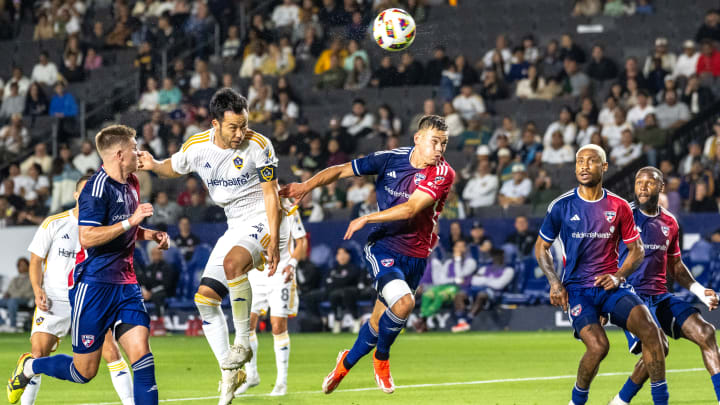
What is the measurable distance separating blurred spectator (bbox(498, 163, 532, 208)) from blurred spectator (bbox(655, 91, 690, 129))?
316 centimetres

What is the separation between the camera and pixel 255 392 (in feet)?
39.2

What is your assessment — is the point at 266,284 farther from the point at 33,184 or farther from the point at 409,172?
the point at 33,184

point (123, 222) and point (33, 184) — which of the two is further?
point (33, 184)

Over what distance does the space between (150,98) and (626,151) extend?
458 inches

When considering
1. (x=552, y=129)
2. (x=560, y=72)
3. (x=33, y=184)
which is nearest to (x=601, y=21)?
(x=560, y=72)

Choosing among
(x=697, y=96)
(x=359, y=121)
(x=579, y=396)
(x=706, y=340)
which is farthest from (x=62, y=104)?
(x=706, y=340)

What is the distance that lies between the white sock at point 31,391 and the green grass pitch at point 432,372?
4.43 feet

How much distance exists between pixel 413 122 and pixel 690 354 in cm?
994

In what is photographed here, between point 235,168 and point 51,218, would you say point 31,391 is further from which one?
point 235,168

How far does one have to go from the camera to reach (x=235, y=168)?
393 inches

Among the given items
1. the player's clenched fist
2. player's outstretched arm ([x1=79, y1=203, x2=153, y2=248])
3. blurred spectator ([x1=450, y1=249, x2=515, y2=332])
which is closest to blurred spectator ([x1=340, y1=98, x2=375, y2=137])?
blurred spectator ([x1=450, y1=249, x2=515, y2=332])

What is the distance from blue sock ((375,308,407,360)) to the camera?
32.8ft

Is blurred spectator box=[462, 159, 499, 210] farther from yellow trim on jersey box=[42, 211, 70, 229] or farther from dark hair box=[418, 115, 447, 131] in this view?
yellow trim on jersey box=[42, 211, 70, 229]

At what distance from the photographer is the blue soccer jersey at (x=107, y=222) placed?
27.0 ft
